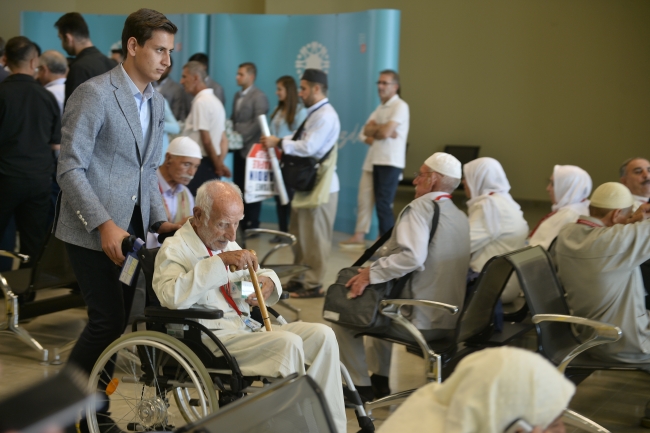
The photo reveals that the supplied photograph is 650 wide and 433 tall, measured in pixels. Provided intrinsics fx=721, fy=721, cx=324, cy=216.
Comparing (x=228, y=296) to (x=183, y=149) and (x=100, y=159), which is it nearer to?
(x=100, y=159)

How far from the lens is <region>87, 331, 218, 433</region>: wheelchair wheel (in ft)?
7.89

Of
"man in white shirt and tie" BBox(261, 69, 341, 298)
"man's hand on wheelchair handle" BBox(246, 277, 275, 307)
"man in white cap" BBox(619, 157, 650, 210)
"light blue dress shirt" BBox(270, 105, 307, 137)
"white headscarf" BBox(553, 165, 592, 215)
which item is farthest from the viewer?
"light blue dress shirt" BBox(270, 105, 307, 137)

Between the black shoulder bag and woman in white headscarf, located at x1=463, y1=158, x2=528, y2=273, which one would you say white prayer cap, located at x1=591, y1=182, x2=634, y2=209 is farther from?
the black shoulder bag

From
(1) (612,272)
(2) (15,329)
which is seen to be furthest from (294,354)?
(2) (15,329)

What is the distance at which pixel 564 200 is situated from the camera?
4.48m

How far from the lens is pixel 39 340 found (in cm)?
441

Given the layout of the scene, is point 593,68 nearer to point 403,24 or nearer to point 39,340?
point 403,24

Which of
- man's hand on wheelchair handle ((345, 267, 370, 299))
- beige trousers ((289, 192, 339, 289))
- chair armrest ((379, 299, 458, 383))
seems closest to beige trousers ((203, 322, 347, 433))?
chair armrest ((379, 299, 458, 383))

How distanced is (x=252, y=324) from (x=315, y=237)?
2.80 metres

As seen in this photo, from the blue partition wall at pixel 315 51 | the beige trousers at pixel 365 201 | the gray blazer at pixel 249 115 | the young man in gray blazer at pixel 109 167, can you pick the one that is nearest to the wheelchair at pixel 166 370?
the young man in gray blazer at pixel 109 167

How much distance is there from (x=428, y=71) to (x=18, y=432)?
407 inches

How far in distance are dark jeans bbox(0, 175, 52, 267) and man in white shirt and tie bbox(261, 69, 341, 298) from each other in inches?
71.2

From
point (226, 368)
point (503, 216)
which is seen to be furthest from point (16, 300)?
point (503, 216)

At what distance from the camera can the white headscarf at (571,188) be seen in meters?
4.43
